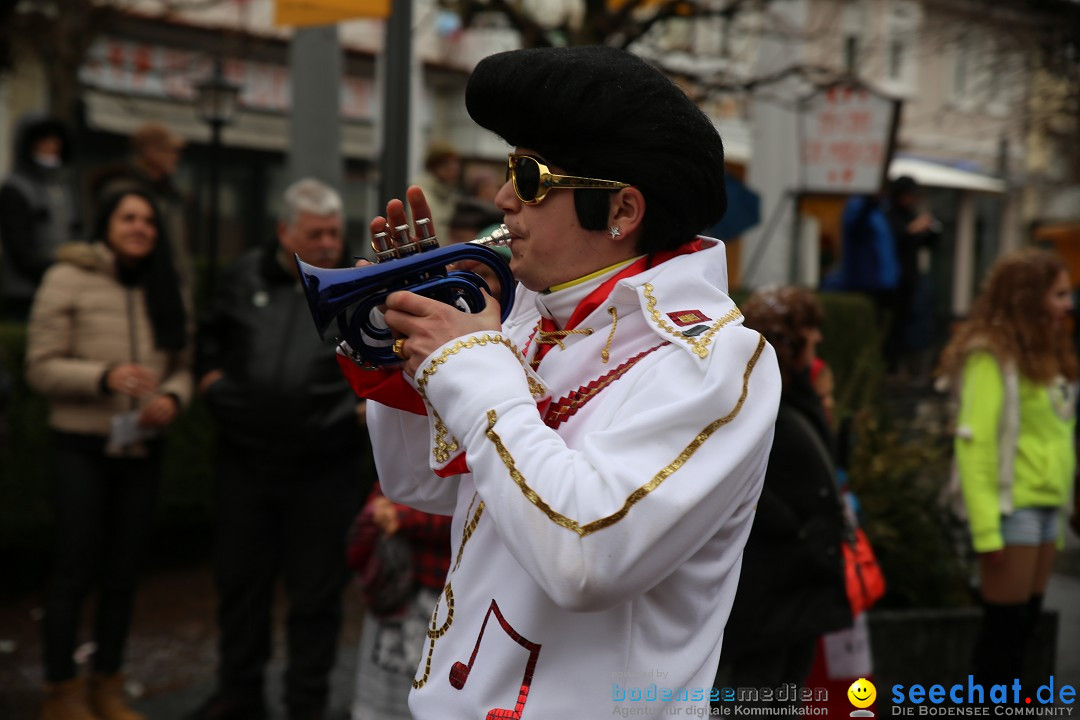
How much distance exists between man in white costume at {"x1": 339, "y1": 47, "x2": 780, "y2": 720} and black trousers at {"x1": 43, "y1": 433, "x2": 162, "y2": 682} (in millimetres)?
3109

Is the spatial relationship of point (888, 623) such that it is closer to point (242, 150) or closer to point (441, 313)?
point (441, 313)

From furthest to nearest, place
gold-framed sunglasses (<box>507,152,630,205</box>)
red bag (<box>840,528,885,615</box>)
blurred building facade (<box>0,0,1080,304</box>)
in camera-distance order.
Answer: blurred building facade (<box>0,0,1080,304</box>) → red bag (<box>840,528,885,615</box>) → gold-framed sunglasses (<box>507,152,630,205</box>)

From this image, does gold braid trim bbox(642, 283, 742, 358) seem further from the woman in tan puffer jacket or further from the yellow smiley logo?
the woman in tan puffer jacket

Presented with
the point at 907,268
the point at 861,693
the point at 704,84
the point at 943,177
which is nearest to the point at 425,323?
the point at 861,693

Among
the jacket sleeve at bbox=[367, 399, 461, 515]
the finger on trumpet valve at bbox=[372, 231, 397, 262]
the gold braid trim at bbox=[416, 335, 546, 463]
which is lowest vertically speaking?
the jacket sleeve at bbox=[367, 399, 461, 515]

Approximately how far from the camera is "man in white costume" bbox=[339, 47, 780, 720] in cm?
180

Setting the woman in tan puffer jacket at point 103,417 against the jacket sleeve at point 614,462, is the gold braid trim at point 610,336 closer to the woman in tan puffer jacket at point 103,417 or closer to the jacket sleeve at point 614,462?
the jacket sleeve at point 614,462

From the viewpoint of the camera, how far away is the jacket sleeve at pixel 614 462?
1.77 metres

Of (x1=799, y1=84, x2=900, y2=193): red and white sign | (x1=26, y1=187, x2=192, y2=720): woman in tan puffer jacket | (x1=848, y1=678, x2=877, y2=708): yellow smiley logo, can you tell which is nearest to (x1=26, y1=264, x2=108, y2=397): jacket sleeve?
(x1=26, y1=187, x2=192, y2=720): woman in tan puffer jacket

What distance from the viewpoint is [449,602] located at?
2.11 m

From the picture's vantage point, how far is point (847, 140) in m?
10.1

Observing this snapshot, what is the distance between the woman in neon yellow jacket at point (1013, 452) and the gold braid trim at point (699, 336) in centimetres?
323

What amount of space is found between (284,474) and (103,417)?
744mm

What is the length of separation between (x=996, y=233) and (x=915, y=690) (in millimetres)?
29792
